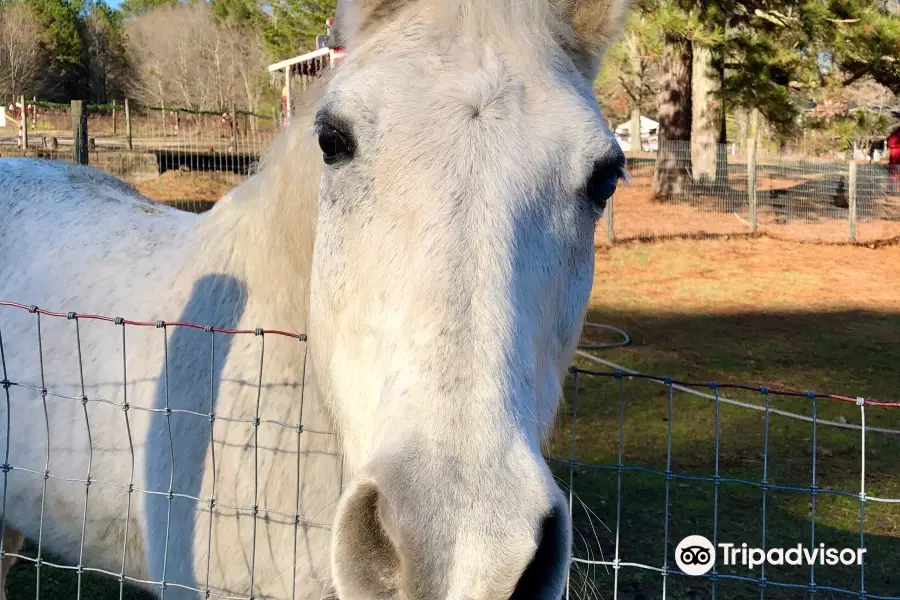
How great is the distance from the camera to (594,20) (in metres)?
1.83

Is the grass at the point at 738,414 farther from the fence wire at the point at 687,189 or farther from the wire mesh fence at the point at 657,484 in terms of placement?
the fence wire at the point at 687,189

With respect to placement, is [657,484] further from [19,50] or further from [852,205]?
[19,50]

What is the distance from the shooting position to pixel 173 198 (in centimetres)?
1309

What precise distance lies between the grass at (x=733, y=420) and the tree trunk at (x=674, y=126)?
3.63 metres

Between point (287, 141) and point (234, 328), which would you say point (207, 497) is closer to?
point (234, 328)

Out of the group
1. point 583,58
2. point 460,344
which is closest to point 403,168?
point 460,344

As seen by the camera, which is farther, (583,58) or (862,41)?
(862,41)

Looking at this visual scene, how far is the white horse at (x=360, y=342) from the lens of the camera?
1094 millimetres

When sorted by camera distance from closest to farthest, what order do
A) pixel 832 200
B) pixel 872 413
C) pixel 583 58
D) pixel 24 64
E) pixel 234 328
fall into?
pixel 583 58
pixel 234 328
pixel 872 413
pixel 832 200
pixel 24 64

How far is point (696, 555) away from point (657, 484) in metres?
1.11

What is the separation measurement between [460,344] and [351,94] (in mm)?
605

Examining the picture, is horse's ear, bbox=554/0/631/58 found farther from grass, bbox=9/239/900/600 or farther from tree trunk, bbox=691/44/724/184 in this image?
tree trunk, bbox=691/44/724/184

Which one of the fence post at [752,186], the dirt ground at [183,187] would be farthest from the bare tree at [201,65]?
the fence post at [752,186]

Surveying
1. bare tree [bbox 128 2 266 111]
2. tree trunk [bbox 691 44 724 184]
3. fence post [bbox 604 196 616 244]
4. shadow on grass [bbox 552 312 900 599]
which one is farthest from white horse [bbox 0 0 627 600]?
bare tree [bbox 128 2 266 111]
